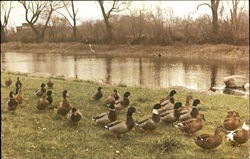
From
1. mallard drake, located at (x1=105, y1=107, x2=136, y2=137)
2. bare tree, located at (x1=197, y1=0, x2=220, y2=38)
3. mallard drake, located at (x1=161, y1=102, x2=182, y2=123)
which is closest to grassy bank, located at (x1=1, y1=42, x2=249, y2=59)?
bare tree, located at (x1=197, y1=0, x2=220, y2=38)

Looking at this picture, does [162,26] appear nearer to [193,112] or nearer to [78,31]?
[78,31]

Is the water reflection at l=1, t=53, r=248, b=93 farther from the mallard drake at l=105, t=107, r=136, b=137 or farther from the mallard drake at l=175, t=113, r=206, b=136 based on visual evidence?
the mallard drake at l=105, t=107, r=136, b=137

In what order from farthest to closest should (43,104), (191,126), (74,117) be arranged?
(43,104), (74,117), (191,126)

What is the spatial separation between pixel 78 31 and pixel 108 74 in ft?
88.9

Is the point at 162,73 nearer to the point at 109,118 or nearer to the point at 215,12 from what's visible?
the point at 109,118

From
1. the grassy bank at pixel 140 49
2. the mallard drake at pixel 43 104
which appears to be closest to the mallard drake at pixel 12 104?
the mallard drake at pixel 43 104

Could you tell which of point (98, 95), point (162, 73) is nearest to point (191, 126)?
point (98, 95)

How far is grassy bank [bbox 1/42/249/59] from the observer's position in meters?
34.8

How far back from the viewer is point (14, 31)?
56.3 meters

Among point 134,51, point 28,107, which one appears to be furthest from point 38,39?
point 28,107

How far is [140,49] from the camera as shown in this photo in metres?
42.0

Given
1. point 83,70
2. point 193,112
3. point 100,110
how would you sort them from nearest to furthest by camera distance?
point 193,112 → point 100,110 → point 83,70

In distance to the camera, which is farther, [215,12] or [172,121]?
[215,12]

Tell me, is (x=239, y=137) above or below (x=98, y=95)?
below
